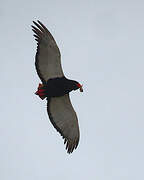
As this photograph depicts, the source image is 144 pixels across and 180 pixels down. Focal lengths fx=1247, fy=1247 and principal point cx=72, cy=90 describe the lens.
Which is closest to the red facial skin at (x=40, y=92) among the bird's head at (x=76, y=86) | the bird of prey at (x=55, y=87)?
the bird of prey at (x=55, y=87)

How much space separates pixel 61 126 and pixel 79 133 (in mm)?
837

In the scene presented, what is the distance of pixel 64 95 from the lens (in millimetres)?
53875

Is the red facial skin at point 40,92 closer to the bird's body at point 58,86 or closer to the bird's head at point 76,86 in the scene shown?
the bird's body at point 58,86

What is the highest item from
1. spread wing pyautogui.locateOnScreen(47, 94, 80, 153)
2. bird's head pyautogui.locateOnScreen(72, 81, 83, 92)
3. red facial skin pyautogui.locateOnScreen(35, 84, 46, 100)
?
bird's head pyautogui.locateOnScreen(72, 81, 83, 92)

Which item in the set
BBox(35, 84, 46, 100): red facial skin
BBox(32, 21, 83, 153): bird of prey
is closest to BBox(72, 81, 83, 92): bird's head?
BBox(32, 21, 83, 153): bird of prey

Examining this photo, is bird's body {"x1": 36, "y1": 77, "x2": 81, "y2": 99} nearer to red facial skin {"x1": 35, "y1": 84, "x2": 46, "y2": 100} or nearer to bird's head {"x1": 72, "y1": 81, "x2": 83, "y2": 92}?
bird's head {"x1": 72, "y1": 81, "x2": 83, "y2": 92}

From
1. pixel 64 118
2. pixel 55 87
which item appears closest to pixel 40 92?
pixel 55 87

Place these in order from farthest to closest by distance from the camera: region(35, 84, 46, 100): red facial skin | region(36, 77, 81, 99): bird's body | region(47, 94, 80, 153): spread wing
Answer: region(47, 94, 80, 153): spread wing → region(36, 77, 81, 99): bird's body → region(35, 84, 46, 100): red facial skin

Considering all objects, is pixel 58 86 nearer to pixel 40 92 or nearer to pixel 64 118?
pixel 40 92

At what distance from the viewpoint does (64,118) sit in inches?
2128

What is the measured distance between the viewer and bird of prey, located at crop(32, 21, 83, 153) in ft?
174

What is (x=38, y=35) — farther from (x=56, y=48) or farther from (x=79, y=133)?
(x=79, y=133)

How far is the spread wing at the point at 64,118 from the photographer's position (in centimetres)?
5384

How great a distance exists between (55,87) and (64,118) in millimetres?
1663
